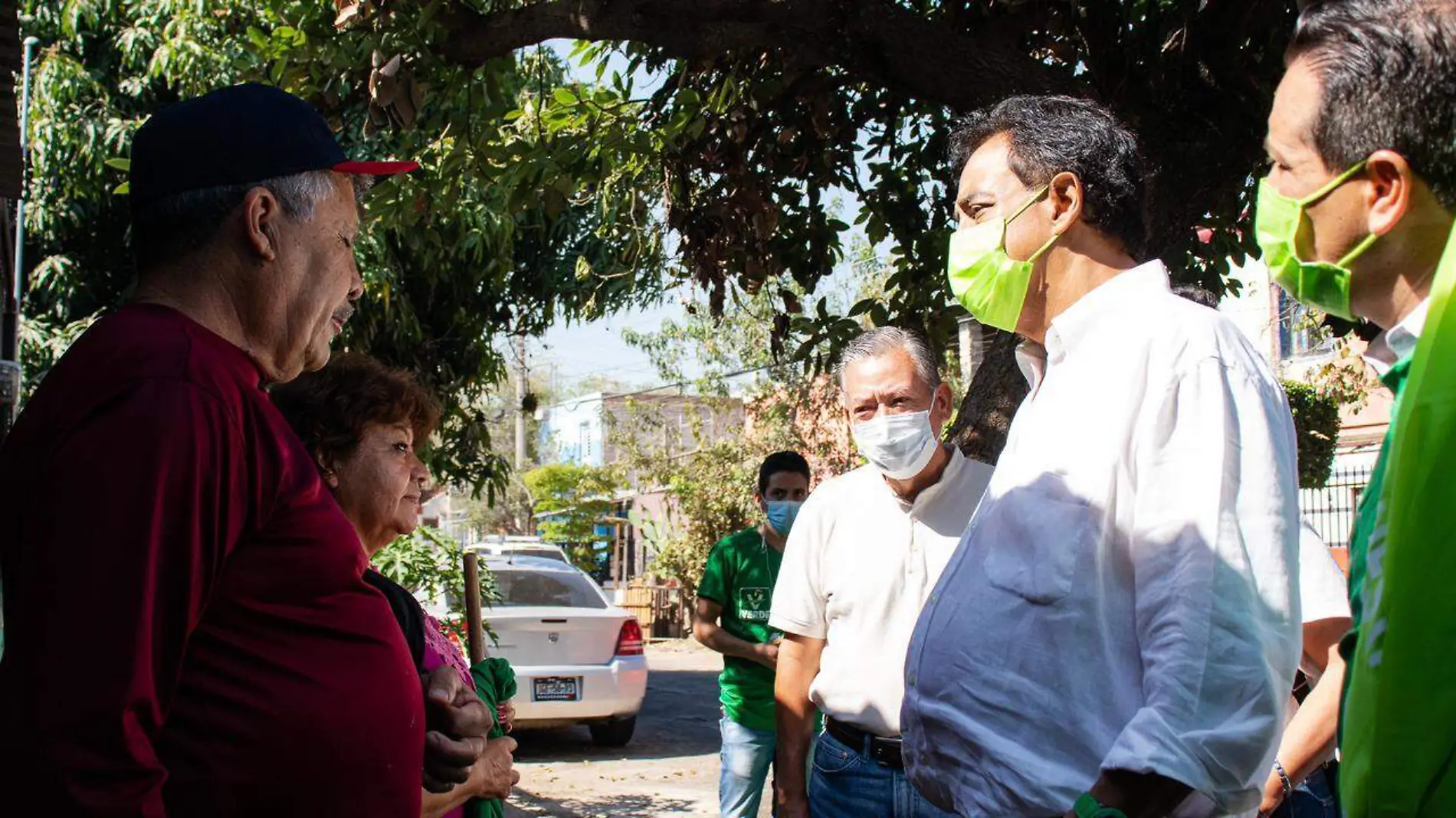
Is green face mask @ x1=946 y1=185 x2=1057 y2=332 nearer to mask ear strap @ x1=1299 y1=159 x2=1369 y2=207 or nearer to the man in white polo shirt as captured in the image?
mask ear strap @ x1=1299 y1=159 x2=1369 y2=207

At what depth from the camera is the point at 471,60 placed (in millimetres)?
5039

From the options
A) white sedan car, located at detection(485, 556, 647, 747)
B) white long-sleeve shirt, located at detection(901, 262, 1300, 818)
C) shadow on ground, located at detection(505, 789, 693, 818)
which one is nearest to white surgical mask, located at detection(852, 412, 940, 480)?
white long-sleeve shirt, located at detection(901, 262, 1300, 818)

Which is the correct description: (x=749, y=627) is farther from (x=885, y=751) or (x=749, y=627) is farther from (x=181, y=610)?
(x=181, y=610)

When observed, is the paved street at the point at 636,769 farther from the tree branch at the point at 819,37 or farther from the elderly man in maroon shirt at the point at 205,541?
the elderly man in maroon shirt at the point at 205,541

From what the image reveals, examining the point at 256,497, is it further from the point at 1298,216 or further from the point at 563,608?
the point at 563,608

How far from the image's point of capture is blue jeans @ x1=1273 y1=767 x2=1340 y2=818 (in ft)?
10.6

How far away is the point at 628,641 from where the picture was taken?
11133 mm

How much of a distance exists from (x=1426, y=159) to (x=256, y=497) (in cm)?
146

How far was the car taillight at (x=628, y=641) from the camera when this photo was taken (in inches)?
437

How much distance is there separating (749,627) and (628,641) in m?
5.28

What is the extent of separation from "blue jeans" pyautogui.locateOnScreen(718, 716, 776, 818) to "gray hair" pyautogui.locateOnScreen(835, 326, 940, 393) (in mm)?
2063

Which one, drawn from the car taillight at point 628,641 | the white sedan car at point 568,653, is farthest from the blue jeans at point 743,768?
the car taillight at point 628,641

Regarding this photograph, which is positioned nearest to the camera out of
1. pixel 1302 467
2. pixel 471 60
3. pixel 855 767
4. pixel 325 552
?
pixel 325 552

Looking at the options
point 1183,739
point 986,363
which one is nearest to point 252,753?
point 1183,739
